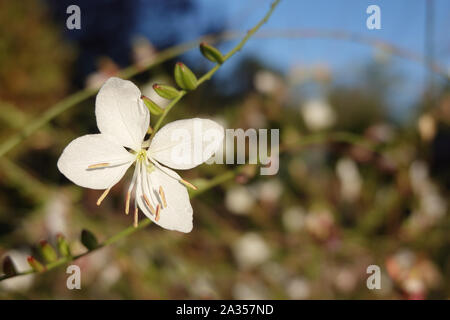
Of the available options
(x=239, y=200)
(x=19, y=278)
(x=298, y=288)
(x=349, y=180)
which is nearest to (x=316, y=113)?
(x=349, y=180)

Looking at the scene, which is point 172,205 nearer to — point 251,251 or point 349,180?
point 251,251

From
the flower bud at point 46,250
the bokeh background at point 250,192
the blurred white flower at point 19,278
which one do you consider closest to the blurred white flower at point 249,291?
the bokeh background at point 250,192

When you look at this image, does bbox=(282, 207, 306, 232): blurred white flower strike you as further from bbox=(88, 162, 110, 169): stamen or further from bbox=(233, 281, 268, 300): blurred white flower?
bbox=(88, 162, 110, 169): stamen

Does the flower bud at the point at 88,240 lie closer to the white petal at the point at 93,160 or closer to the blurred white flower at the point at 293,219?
the white petal at the point at 93,160

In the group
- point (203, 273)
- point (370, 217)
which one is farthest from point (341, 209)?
point (203, 273)

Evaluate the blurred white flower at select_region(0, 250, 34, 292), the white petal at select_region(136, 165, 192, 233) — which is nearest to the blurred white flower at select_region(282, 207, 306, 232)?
the blurred white flower at select_region(0, 250, 34, 292)

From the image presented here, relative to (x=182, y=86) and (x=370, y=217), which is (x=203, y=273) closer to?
(x=370, y=217)

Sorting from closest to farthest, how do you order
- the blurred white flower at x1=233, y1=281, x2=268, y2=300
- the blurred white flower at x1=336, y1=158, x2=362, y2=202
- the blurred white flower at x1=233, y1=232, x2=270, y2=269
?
the blurred white flower at x1=233, y1=281, x2=268, y2=300 < the blurred white flower at x1=233, y1=232, x2=270, y2=269 < the blurred white flower at x1=336, y1=158, x2=362, y2=202
